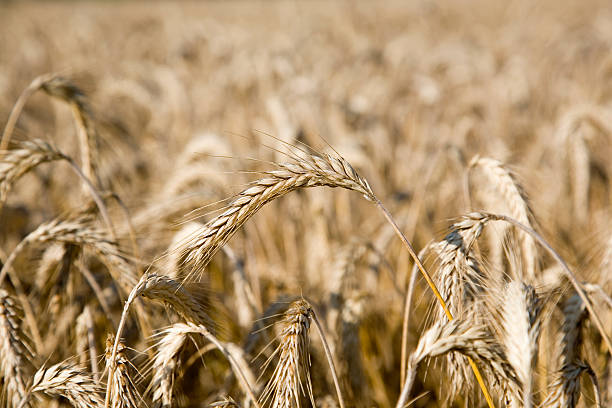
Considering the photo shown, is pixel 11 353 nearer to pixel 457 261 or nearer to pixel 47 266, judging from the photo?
pixel 47 266

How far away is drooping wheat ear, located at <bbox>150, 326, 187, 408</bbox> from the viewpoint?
1.36 metres

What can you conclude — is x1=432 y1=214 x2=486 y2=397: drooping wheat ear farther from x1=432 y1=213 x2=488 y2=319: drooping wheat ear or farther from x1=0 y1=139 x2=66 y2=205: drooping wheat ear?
x1=0 y1=139 x2=66 y2=205: drooping wheat ear

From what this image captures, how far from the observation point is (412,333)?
2.48 meters

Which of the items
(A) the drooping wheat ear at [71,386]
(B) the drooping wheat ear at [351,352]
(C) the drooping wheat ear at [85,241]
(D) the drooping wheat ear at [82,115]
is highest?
(D) the drooping wheat ear at [82,115]

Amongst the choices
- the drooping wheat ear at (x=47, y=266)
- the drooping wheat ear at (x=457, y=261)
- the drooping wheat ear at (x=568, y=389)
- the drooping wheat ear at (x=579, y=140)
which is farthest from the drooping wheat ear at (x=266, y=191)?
the drooping wheat ear at (x=579, y=140)

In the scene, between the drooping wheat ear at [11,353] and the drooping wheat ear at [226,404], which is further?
the drooping wheat ear at [11,353]

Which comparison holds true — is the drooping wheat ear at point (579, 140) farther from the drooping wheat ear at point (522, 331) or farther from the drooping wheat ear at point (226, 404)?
the drooping wheat ear at point (226, 404)

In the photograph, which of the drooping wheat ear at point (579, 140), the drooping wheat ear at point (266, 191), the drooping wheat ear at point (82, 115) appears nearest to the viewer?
the drooping wheat ear at point (266, 191)

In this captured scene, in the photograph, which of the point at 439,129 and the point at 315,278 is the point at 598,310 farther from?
the point at 439,129

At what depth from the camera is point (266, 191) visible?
121 centimetres

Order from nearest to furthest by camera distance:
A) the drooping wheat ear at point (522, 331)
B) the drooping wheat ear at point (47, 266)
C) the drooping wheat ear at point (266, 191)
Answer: the drooping wheat ear at point (522, 331)
the drooping wheat ear at point (266, 191)
the drooping wheat ear at point (47, 266)

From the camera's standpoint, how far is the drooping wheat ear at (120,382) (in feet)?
3.94

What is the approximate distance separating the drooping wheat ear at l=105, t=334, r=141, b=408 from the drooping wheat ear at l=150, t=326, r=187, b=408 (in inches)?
3.7

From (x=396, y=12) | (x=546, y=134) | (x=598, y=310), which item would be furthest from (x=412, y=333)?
(x=396, y=12)
